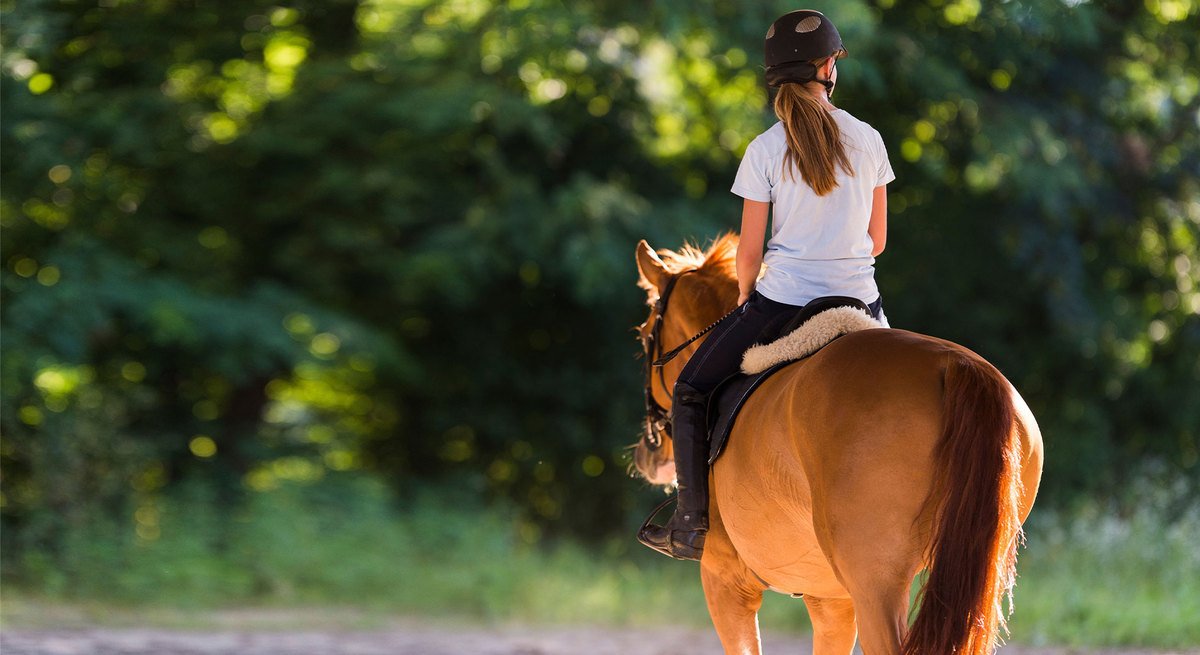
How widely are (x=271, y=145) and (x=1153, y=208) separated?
7906mm

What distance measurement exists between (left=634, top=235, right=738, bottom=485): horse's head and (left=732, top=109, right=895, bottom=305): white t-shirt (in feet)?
2.25

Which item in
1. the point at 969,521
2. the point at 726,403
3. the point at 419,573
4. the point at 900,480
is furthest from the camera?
the point at 419,573

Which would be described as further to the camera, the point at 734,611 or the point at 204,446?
the point at 204,446

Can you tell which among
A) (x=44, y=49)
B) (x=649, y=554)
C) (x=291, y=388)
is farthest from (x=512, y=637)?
(x=44, y=49)

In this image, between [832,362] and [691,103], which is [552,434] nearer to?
[691,103]

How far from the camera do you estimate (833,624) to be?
12.7 ft

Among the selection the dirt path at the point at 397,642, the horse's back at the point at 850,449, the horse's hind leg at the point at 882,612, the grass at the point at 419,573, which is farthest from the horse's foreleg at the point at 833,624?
the grass at the point at 419,573

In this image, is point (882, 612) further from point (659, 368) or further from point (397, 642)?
point (397, 642)

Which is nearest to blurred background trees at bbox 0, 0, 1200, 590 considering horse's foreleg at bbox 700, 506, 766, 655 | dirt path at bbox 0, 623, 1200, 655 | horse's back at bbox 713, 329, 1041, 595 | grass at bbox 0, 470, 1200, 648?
grass at bbox 0, 470, 1200, 648

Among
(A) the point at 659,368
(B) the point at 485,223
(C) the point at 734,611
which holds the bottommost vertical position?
(B) the point at 485,223

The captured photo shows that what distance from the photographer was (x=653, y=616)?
943 cm

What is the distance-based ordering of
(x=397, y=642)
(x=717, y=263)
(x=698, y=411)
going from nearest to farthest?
(x=698, y=411)
(x=717, y=263)
(x=397, y=642)

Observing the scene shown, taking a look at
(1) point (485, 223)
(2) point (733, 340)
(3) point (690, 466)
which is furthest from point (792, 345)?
(1) point (485, 223)

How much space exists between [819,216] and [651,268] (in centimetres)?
121
